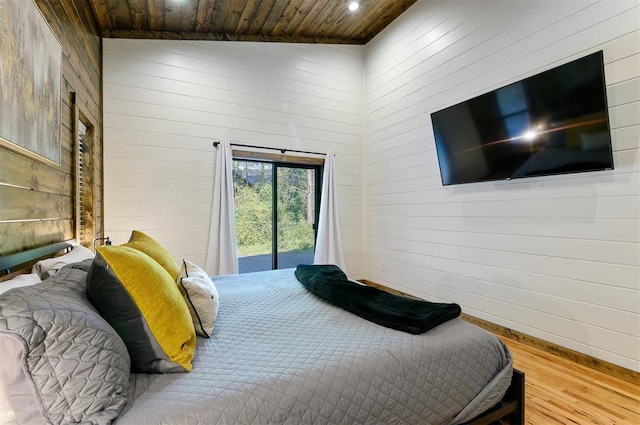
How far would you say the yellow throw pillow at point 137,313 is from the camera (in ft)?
3.67

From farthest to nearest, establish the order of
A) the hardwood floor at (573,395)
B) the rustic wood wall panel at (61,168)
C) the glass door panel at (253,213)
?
1. the glass door panel at (253,213)
2. the hardwood floor at (573,395)
3. the rustic wood wall panel at (61,168)

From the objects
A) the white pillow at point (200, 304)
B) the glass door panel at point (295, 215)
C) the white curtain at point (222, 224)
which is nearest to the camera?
the white pillow at point (200, 304)

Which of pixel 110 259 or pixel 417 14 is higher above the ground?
pixel 417 14

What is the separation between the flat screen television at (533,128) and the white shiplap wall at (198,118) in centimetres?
181

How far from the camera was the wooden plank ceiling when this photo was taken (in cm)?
311

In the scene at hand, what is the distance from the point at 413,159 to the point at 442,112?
28.5 inches

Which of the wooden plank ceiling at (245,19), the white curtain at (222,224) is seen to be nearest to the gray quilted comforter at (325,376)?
the white curtain at (222,224)

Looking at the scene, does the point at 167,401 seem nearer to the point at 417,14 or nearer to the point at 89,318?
the point at 89,318

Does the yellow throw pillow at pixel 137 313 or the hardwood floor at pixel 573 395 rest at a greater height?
the yellow throw pillow at pixel 137 313

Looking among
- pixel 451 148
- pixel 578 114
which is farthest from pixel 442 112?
pixel 578 114

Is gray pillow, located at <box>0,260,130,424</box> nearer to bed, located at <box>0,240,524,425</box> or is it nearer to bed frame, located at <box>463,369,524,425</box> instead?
bed, located at <box>0,240,524,425</box>

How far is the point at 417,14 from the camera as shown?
3719 millimetres

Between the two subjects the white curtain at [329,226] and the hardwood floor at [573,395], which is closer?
the hardwood floor at [573,395]

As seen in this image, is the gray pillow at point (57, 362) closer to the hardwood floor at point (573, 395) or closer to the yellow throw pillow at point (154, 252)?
the yellow throw pillow at point (154, 252)
